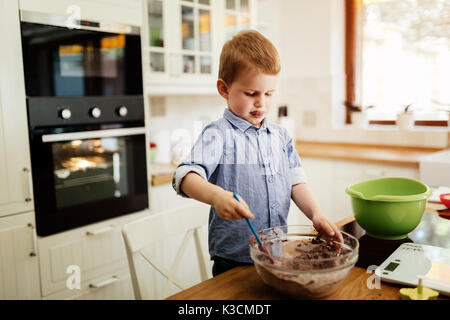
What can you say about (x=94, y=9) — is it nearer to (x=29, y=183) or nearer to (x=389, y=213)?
(x=29, y=183)

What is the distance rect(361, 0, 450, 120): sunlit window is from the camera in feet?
8.61

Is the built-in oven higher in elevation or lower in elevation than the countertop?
higher

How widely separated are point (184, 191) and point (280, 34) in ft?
8.59

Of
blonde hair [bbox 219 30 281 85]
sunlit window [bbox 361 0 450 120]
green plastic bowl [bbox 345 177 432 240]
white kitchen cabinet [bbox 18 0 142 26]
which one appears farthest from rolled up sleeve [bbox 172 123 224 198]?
sunlit window [bbox 361 0 450 120]

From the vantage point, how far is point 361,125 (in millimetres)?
2912

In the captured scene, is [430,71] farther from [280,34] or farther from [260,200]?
[260,200]

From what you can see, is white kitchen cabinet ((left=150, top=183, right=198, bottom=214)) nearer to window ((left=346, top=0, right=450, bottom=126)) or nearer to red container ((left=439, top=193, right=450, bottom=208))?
red container ((left=439, top=193, right=450, bottom=208))

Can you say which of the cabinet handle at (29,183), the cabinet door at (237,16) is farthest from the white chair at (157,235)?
the cabinet door at (237,16)

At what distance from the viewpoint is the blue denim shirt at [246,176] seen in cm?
97

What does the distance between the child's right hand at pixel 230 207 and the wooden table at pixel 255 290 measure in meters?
0.17

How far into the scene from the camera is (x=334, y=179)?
99.8 inches

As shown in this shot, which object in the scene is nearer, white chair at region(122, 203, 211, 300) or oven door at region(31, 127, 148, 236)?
white chair at region(122, 203, 211, 300)

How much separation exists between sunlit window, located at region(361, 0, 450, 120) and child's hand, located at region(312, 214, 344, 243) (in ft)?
6.38

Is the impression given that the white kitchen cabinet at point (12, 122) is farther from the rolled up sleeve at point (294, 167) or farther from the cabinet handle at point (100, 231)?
the rolled up sleeve at point (294, 167)
